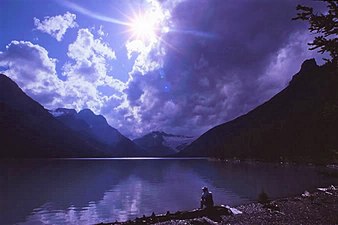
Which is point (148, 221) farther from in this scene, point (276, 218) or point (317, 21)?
point (317, 21)

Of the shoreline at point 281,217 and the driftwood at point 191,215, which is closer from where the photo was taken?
the shoreline at point 281,217

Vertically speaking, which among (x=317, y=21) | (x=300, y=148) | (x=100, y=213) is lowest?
(x=100, y=213)

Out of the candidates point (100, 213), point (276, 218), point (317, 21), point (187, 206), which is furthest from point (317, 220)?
point (100, 213)

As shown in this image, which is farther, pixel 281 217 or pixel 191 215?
pixel 191 215

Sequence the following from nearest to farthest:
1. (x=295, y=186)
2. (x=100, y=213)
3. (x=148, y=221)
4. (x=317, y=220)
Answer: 1. (x=317, y=220)
2. (x=148, y=221)
3. (x=100, y=213)
4. (x=295, y=186)

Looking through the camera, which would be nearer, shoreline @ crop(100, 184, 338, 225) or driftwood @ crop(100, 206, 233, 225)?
shoreline @ crop(100, 184, 338, 225)

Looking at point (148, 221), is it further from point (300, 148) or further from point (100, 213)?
point (300, 148)

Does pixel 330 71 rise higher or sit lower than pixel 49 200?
higher

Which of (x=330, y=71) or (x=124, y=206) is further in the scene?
(x=124, y=206)

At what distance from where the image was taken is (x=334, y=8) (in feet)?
42.0

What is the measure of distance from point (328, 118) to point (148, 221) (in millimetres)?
24241

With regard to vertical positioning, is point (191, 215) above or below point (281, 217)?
above

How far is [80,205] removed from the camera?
58.2m

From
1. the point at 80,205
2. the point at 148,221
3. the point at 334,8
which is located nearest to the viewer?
the point at 334,8
